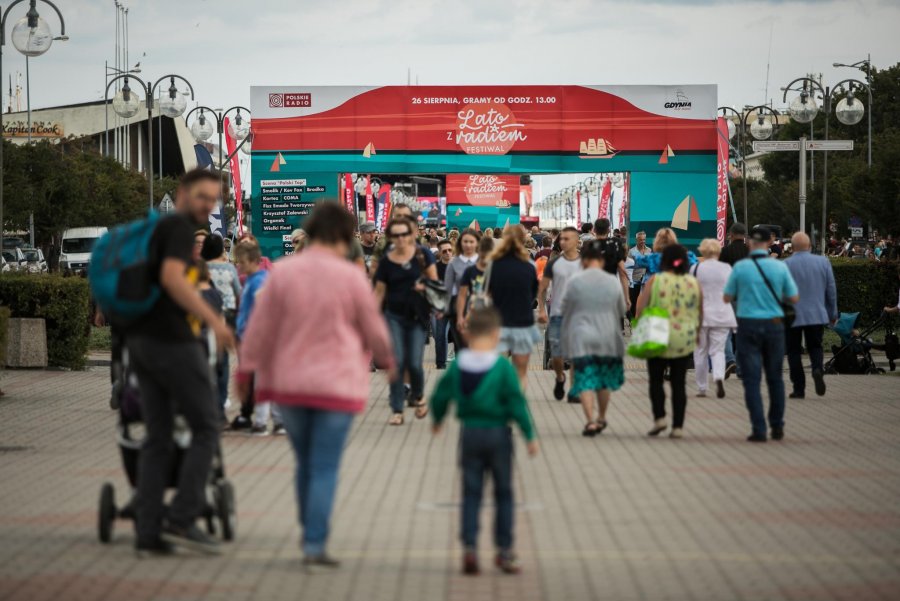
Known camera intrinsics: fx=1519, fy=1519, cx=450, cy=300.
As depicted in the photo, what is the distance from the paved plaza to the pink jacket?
2.73 ft

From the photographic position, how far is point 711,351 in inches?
635

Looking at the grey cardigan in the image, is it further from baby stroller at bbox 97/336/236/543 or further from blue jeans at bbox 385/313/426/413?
baby stroller at bbox 97/336/236/543

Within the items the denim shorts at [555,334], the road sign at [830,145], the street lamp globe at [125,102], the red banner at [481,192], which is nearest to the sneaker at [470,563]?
the denim shorts at [555,334]

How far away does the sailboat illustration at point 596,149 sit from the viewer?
90.1ft

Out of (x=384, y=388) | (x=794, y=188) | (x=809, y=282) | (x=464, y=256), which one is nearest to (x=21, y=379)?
(x=384, y=388)

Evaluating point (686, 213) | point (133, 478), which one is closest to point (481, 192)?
point (686, 213)

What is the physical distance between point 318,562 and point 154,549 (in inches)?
37.5

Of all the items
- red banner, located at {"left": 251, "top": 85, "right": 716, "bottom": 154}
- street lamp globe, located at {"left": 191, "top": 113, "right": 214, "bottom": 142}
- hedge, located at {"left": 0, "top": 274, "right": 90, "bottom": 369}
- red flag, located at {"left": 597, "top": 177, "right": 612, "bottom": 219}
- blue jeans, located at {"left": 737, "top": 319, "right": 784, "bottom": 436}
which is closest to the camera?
blue jeans, located at {"left": 737, "top": 319, "right": 784, "bottom": 436}

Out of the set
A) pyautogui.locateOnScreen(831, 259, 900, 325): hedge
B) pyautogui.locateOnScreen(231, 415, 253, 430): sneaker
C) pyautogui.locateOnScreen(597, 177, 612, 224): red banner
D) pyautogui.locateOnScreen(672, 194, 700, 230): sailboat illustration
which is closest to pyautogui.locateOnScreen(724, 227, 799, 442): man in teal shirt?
pyautogui.locateOnScreen(231, 415, 253, 430): sneaker

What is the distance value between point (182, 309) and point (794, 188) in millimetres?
82379

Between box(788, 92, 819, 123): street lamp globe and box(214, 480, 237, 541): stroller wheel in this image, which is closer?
box(214, 480, 237, 541): stroller wheel

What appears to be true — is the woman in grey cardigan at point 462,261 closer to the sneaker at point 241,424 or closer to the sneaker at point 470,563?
the sneaker at point 241,424

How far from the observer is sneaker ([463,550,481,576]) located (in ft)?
21.8

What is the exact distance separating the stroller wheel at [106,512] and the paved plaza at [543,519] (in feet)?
0.22
